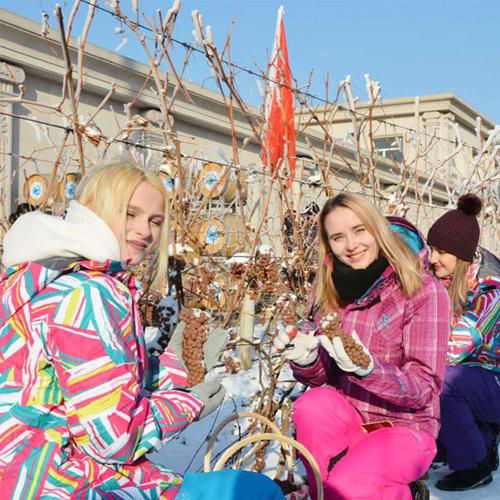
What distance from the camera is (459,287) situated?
9.11ft

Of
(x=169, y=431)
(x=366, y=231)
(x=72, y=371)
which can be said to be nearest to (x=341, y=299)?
(x=366, y=231)

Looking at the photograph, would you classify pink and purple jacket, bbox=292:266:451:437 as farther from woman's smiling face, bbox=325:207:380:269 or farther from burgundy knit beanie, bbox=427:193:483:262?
burgundy knit beanie, bbox=427:193:483:262

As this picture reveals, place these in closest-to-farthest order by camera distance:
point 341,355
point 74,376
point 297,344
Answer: point 74,376
point 341,355
point 297,344

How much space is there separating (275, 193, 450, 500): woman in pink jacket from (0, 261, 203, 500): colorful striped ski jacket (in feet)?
2.22

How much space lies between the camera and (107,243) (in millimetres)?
1392

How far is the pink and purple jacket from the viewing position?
Answer: 1.94m

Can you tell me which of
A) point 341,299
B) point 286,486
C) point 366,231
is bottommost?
point 286,486

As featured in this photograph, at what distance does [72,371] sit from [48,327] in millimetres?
103

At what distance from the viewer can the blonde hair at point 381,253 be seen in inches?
83.5

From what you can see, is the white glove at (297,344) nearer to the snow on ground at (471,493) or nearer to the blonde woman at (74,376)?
the blonde woman at (74,376)

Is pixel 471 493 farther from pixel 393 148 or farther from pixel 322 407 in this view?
pixel 393 148

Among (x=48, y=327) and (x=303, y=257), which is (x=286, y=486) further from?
(x=303, y=257)

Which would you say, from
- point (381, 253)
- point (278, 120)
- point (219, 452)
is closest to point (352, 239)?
point (381, 253)

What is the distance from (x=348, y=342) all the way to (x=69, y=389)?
2.86 feet
